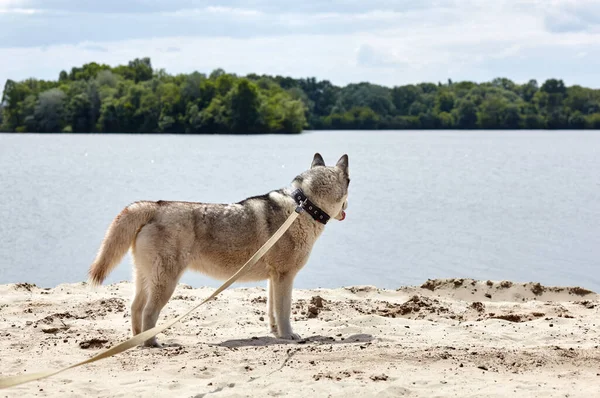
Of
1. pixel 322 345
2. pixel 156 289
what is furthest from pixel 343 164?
pixel 156 289

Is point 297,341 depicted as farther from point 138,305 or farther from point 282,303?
point 138,305

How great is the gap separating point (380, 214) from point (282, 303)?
1905 cm

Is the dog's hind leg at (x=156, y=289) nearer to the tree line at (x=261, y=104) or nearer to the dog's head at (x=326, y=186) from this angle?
the dog's head at (x=326, y=186)

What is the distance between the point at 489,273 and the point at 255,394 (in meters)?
11.4

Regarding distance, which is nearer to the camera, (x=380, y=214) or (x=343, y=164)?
(x=343, y=164)

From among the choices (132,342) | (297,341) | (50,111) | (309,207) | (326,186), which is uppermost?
(50,111)

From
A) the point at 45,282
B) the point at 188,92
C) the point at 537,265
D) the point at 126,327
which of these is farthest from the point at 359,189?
the point at 188,92

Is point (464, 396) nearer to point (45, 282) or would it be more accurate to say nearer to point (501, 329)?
point (501, 329)

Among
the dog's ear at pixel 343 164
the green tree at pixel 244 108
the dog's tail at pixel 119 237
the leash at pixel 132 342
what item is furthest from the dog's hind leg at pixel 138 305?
the green tree at pixel 244 108

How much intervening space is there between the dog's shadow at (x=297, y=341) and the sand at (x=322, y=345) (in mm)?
21

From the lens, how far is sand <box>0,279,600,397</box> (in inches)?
245

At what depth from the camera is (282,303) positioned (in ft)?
27.3

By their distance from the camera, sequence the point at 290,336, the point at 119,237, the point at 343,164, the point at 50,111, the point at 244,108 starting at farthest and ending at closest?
the point at 50,111, the point at 244,108, the point at 343,164, the point at 290,336, the point at 119,237

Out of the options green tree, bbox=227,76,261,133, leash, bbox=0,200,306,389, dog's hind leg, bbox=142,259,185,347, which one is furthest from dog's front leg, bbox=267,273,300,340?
green tree, bbox=227,76,261,133
